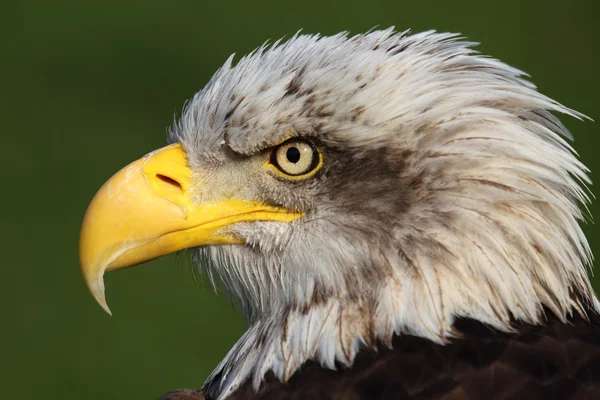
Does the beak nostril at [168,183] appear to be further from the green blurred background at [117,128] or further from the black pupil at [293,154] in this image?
the green blurred background at [117,128]

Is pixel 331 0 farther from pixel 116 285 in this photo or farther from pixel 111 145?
pixel 116 285

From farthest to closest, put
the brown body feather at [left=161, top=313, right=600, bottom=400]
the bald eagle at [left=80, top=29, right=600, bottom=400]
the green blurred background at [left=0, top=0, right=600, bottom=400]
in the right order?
the green blurred background at [left=0, top=0, right=600, bottom=400] < the bald eagle at [left=80, top=29, right=600, bottom=400] < the brown body feather at [left=161, top=313, right=600, bottom=400]

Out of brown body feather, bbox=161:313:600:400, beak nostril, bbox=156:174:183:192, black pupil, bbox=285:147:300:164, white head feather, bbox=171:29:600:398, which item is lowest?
brown body feather, bbox=161:313:600:400

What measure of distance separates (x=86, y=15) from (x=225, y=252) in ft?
26.2

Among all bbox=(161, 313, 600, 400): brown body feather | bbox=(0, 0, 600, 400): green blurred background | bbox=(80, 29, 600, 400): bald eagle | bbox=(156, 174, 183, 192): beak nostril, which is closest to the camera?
bbox=(161, 313, 600, 400): brown body feather

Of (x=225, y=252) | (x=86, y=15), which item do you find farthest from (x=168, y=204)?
(x=86, y=15)

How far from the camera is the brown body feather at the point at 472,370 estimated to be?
284 centimetres

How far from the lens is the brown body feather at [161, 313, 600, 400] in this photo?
9.33 feet

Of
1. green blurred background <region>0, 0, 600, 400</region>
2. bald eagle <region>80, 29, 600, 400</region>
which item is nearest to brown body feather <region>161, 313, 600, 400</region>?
bald eagle <region>80, 29, 600, 400</region>

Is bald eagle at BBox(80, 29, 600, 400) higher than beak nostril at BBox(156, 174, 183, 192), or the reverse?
beak nostril at BBox(156, 174, 183, 192)

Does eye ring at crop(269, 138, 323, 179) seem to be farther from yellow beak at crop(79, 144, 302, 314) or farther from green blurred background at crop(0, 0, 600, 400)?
green blurred background at crop(0, 0, 600, 400)

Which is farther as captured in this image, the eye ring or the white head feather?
the eye ring

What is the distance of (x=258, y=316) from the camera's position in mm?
3510

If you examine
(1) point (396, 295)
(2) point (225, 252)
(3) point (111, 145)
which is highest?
(3) point (111, 145)
